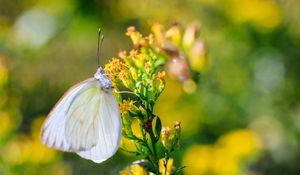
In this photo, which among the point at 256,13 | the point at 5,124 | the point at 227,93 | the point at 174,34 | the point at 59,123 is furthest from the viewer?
the point at 256,13

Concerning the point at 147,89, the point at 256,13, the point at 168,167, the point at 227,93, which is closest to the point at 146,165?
the point at 168,167

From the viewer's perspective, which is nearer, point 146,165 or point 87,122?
point 146,165

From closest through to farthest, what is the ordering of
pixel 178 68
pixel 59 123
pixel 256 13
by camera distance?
pixel 178 68 < pixel 59 123 < pixel 256 13

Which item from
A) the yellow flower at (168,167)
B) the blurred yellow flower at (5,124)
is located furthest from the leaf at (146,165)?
the blurred yellow flower at (5,124)

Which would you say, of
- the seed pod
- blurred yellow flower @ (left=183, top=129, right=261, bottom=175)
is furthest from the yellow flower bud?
blurred yellow flower @ (left=183, top=129, right=261, bottom=175)

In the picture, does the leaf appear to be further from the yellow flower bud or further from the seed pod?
the yellow flower bud

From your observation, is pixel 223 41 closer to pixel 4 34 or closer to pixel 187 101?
pixel 187 101

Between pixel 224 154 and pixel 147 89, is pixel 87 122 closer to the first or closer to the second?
pixel 147 89
